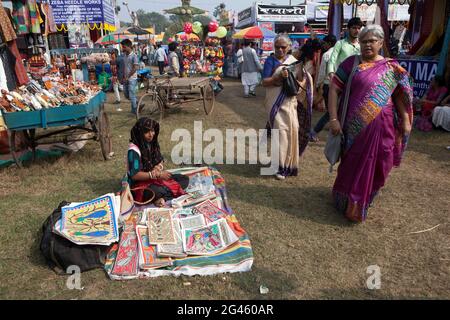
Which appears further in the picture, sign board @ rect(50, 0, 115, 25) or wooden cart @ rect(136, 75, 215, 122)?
sign board @ rect(50, 0, 115, 25)

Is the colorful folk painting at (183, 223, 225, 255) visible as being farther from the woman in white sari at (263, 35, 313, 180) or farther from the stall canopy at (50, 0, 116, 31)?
the stall canopy at (50, 0, 116, 31)

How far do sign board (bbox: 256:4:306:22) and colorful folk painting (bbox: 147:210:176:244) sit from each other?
16.8 metres

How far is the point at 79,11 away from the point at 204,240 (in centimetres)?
1510

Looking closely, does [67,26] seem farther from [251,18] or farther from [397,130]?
[397,130]

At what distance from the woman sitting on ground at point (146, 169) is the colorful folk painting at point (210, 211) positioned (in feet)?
1.30

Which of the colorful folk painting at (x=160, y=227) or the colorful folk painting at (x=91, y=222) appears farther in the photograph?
the colorful folk painting at (x=160, y=227)

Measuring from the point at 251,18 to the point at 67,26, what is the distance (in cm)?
914

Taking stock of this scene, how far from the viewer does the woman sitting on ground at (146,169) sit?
356cm

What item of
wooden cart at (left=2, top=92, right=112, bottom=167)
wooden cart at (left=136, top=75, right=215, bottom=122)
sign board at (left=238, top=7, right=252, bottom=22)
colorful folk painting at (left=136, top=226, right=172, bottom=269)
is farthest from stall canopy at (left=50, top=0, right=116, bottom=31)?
colorful folk painting at (left=136, top=226, right=172, bottom=269)

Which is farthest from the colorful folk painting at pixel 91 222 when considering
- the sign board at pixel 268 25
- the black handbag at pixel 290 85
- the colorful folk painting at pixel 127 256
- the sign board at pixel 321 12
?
the sign board at pixel 321 12

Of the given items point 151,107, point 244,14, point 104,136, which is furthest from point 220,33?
point 104,136

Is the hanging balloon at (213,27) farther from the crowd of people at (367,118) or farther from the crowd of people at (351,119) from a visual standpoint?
the crowd of people at (367,118)

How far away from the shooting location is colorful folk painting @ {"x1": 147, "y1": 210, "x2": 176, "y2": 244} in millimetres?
2904
